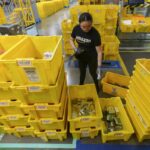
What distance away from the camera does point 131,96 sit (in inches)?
106

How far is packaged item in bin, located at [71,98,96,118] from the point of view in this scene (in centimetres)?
276

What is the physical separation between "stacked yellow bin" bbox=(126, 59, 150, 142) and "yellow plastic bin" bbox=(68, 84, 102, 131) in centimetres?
65

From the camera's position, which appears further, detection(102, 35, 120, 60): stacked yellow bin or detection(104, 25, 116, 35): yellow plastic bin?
→ detection(104, 25, 116, 35): yellow plastic bin

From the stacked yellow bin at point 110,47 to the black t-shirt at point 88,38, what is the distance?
2.00 meters

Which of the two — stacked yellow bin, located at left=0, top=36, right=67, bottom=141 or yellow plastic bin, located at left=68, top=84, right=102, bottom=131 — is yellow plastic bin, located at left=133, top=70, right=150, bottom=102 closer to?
yellow plastic bin, located at left=68, top=84, right=102, bottom=131

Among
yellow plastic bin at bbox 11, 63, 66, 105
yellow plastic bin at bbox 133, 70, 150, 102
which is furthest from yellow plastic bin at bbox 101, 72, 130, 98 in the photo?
yellow plastic bin at bbox 11, 63, 66, 105

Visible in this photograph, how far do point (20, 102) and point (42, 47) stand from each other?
963 mm

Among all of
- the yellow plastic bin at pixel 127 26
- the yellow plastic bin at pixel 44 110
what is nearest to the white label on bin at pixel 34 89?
the yellow plastic bin at pixel 44 110

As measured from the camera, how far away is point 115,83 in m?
3.70

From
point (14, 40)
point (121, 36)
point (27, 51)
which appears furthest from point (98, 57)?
point (121, 36)

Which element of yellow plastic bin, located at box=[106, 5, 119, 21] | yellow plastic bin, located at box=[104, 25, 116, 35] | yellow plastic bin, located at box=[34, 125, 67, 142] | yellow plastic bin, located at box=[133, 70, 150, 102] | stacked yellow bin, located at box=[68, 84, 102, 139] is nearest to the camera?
yellow plastic bin, located at box=[133, 70, 150, 102]

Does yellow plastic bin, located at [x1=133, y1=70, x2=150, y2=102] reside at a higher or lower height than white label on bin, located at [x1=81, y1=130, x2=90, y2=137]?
higher

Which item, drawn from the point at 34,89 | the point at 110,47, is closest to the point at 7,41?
the point at 34,89

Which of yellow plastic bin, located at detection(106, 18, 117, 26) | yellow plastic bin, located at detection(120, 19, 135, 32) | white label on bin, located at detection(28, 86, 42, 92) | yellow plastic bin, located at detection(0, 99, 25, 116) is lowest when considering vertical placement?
yellow plastic bin, located at detection(0, 99, 25, 116)
